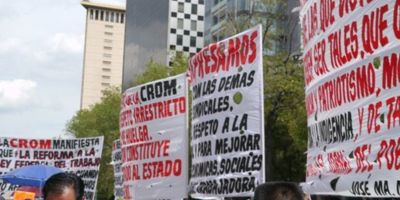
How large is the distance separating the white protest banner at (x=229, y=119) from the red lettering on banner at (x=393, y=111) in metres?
2.52

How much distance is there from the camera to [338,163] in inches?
187

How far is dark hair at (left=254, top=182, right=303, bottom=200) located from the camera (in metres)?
2.78

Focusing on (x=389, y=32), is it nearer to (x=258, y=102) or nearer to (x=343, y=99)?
(x=343, y=99)

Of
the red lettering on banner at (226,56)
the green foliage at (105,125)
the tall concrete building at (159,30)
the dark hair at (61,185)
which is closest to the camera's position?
the dark hair at (61,185)

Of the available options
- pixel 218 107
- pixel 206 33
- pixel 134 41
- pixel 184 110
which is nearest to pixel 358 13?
pixel 218 107

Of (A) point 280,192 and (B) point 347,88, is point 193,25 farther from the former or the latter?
(A) point 280,192

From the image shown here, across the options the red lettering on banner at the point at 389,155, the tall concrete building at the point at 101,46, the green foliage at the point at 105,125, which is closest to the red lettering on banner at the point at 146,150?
the red lettering on banner at the point at 389,155

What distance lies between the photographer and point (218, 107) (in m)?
7.28

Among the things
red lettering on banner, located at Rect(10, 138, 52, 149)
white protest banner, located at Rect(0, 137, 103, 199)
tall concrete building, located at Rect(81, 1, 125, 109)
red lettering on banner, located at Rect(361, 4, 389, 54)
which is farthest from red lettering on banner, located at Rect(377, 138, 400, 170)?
tall concrete building, located at Rect(81, 1, 125, 109)

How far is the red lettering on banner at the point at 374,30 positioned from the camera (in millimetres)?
4293

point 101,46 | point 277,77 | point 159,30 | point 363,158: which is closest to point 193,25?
point 159,30

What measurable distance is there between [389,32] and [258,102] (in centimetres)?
260

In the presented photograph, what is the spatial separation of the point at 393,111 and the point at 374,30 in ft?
1.86

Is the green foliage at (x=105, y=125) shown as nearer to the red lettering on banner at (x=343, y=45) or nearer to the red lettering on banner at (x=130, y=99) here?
the red lettering on banner at (x=130, y=99)
